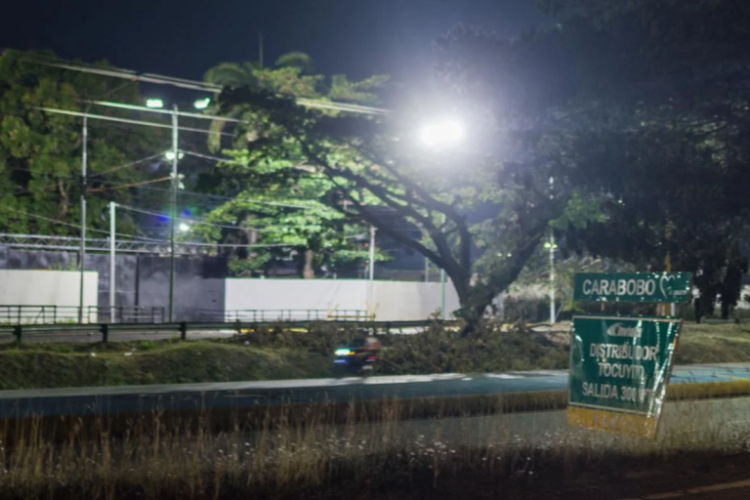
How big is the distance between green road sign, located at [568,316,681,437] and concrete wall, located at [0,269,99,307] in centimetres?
3511

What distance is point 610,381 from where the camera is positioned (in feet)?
36.5

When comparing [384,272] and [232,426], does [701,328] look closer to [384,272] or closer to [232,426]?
[232,426]

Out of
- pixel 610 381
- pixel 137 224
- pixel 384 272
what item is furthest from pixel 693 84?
pixel 384 272

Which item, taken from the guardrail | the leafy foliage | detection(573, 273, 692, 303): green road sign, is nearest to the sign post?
detection(573, 273, 692, 303): green road sign

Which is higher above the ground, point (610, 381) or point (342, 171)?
point (342, 171)

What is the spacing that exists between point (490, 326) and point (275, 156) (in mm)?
7626

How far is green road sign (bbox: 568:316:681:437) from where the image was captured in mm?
10633

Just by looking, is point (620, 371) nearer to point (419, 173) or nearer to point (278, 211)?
point (419, 173)

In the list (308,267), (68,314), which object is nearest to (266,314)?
(308,267)

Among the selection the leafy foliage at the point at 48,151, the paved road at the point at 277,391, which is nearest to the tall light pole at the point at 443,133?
the paved road at the point at 277,391

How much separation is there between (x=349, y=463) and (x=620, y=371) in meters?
3.50

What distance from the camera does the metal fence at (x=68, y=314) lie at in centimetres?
4091

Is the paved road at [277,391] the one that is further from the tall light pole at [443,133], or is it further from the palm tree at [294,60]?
the palm tree at [294,60]

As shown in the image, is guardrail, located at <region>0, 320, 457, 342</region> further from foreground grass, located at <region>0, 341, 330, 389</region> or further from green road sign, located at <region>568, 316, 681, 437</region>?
green road sign, located at <region>568, 316, 681, 437</region>
